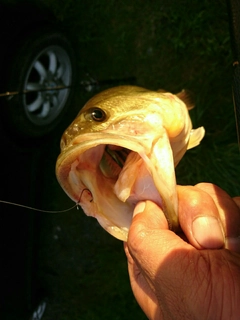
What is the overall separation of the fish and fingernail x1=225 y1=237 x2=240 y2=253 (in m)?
0.21

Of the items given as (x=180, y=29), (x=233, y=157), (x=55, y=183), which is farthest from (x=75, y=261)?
(x=180, y=29)

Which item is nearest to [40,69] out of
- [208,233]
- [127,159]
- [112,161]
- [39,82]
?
[39,82]

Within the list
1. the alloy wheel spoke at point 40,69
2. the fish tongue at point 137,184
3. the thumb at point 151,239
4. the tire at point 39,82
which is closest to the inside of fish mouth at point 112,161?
the fish tongue at point 137,184

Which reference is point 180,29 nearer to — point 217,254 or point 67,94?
point 67,94

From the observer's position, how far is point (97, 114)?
164cm

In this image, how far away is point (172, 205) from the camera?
1.52 meters

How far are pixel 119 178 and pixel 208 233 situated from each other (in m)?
0.44

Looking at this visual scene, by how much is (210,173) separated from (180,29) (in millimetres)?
1231

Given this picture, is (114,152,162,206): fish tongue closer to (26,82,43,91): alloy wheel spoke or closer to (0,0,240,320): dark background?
(0,0,240,320): dark background

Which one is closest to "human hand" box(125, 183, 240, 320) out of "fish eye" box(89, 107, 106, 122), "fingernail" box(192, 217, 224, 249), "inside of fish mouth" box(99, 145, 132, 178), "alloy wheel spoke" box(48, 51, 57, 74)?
"fingernail" box(192, 217, 224, 249)

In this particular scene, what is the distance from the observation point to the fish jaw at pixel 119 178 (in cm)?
147

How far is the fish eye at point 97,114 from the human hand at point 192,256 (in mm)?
400

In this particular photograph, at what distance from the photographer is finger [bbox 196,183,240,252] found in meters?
1.54

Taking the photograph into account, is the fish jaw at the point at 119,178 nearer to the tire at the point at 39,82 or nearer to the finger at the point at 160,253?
the finger at the point at 160,253
